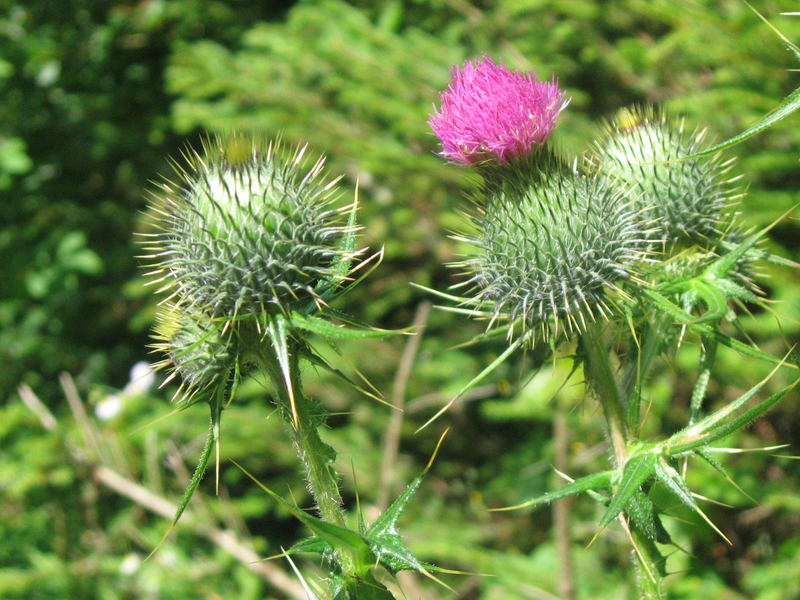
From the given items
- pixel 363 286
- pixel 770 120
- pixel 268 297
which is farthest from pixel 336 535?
pixel 363 286

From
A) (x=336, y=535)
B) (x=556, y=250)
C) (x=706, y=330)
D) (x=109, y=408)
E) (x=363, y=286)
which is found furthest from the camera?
(x=363, y=286)

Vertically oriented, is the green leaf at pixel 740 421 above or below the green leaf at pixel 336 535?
above

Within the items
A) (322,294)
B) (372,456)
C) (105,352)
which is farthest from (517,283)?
(105,352)

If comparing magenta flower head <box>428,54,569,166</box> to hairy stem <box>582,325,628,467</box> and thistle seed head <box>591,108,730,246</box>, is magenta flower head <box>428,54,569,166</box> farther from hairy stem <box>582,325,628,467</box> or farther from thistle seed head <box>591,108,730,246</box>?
hairy stem <box>582,325,628,467</box>

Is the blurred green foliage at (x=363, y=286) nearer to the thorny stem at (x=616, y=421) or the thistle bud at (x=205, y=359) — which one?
the thorny stem at (x=616, y=421)

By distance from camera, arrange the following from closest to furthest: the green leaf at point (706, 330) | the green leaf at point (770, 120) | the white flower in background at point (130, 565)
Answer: the green leaf at point (770, 120) → the green leaf at point (706, 330) → the white flower in background at point (130, 565)

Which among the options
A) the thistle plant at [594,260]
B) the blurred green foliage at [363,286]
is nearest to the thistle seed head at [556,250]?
the thistle plant at [594,260]

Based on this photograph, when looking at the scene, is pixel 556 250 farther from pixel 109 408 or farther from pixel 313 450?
pixel 109 408
